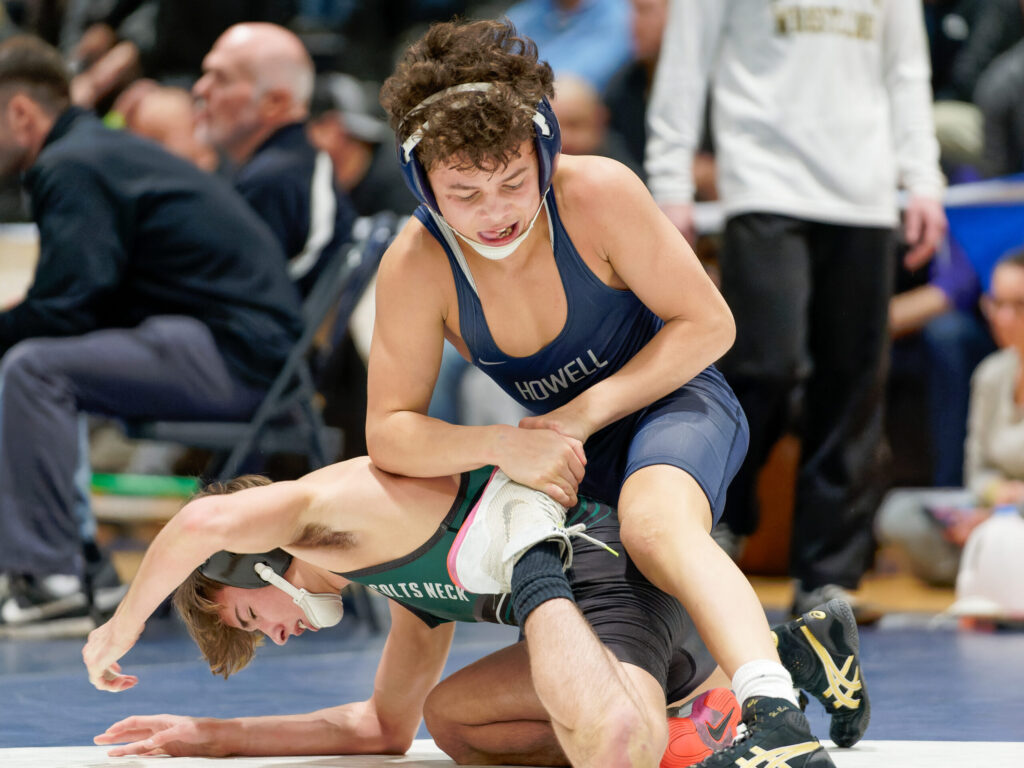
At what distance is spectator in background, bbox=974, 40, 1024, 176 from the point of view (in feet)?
17.7

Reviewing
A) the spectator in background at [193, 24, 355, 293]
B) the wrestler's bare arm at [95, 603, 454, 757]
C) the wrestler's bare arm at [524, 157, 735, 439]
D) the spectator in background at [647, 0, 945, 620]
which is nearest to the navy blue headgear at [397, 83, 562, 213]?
the wrestler's bare arm at [524, 157, 735, 439]

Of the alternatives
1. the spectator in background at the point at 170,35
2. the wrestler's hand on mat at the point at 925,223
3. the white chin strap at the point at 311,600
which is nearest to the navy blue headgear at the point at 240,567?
the white chin strap at the point at 311,600

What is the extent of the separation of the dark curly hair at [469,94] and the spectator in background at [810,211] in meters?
1.66

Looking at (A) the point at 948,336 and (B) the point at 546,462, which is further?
(A) the point at 948,336

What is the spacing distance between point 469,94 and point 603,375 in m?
0.62

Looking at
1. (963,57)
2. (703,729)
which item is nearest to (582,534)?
(703,729)

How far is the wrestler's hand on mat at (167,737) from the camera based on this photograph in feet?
7.75

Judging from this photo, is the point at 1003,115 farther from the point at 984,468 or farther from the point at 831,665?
the point at 831,665

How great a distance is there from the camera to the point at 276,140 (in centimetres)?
480

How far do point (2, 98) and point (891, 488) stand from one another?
352 centimetres

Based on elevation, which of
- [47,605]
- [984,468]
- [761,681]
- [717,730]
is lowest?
[984,468]

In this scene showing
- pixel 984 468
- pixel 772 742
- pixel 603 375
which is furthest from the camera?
pixel 984 468

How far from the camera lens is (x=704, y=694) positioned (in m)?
2.29

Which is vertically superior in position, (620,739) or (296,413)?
(620,739)
